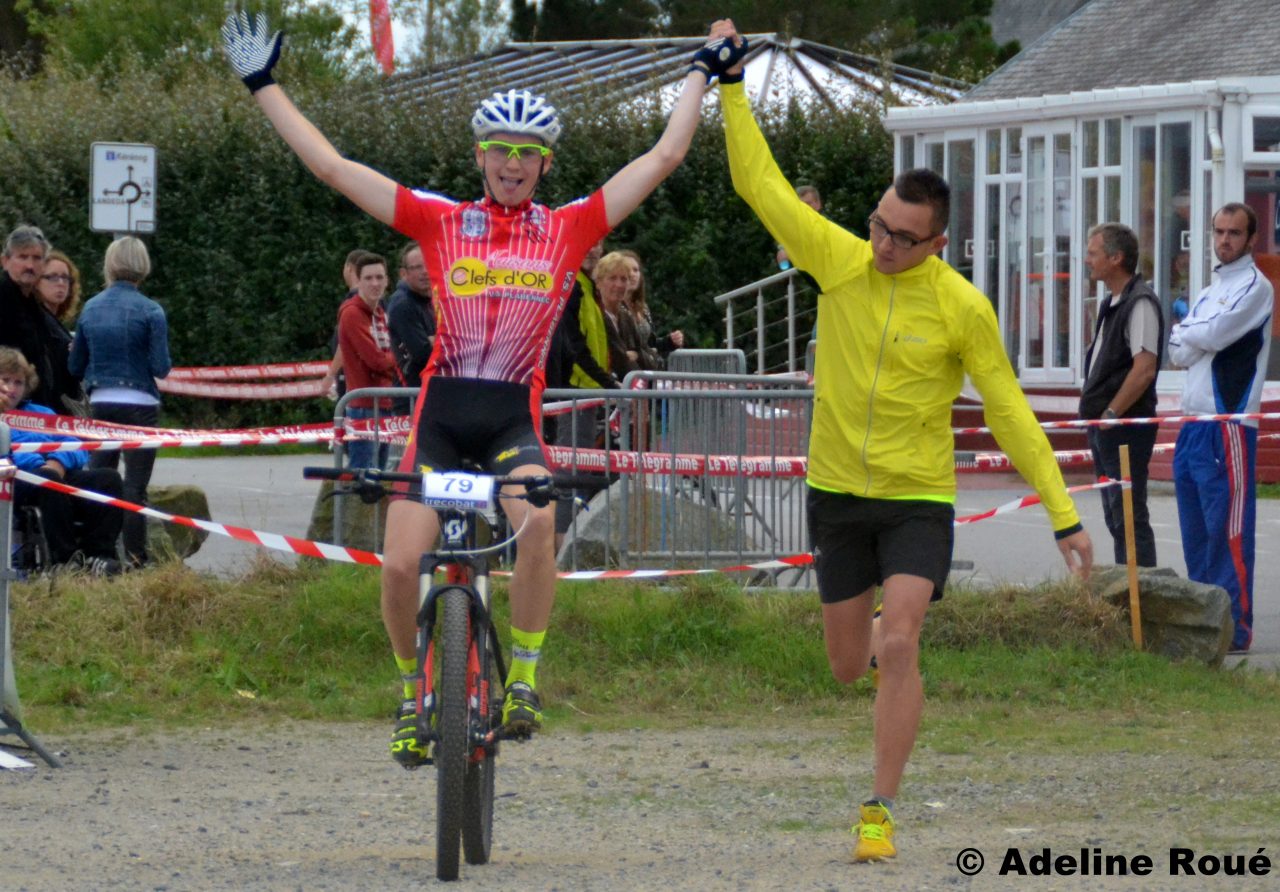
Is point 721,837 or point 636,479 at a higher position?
point 636,479

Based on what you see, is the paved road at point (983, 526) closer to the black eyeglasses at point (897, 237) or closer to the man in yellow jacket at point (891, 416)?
the man in yellow jacket at point (891, 416)

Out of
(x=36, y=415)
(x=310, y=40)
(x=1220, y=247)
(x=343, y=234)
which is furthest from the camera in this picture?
(x=310, y=40)

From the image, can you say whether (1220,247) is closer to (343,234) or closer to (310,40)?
(343,234)

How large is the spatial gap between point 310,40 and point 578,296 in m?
33.7

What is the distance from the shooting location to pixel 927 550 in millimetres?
6219

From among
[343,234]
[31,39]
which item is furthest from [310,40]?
[343,234]

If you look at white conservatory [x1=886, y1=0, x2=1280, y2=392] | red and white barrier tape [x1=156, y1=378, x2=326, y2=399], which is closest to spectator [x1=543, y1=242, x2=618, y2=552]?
white conservatory [x1=886, y1=0, x2=1280, y2=392]

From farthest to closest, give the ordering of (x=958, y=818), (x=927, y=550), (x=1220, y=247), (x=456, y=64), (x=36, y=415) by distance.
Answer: (x=456, y=64)
(x=36, y=415)
(x=1220, y=247)
(x=958, y=818)
(x=927, y=550)

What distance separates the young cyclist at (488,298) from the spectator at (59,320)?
19.3 feet

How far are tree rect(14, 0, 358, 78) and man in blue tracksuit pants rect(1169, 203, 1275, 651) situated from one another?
96.8 ft

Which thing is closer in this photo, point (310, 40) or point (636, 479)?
point (636, 479)

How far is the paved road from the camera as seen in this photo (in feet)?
39.3

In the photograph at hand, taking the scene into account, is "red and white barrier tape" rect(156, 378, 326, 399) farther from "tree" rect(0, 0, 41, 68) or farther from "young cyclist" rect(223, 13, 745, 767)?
"tree" rect(0, 0, 41, 68)

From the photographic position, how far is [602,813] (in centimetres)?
695
